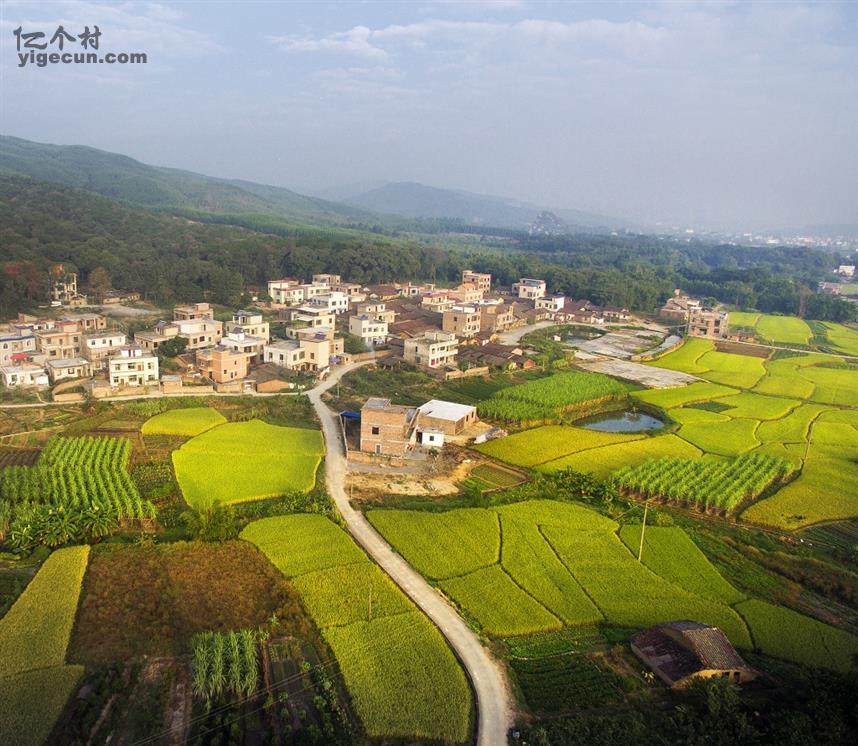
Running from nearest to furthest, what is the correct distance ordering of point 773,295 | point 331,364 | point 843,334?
1. point 331,364
2. point 843,334
3. point 773,295

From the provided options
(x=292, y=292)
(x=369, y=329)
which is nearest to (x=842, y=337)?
(x=369, y=329)

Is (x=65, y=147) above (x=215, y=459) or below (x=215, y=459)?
above

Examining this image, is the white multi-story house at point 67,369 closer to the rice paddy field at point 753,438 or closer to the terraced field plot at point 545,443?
the terraced field plot at point 545,443

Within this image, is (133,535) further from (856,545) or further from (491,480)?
(856,545)

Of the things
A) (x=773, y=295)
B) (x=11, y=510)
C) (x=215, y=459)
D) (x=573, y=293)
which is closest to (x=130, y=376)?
(x=215, y=459)

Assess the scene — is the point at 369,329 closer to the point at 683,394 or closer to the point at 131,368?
the point at 131,368
